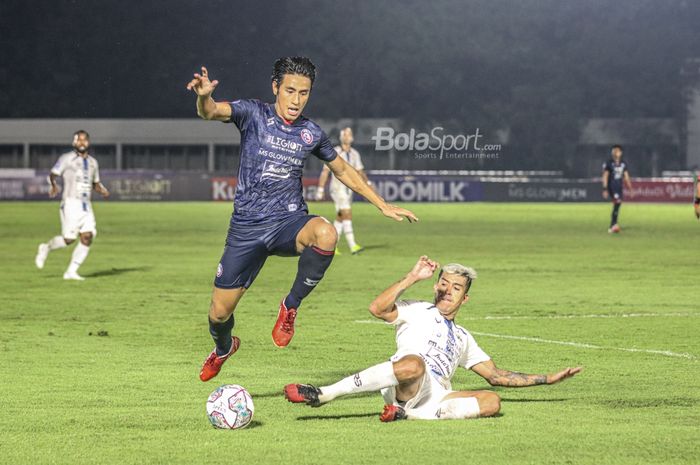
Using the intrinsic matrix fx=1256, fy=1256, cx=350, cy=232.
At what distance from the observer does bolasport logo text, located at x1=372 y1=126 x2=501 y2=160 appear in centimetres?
7069

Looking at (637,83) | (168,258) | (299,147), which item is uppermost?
(637,83)

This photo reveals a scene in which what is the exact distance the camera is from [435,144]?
246ft

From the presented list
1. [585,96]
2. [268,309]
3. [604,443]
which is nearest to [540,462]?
[604,443]

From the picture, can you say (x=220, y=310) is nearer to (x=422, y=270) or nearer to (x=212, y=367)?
(x=212, y=367)

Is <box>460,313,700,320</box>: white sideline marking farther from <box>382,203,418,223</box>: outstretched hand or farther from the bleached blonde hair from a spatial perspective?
the bleached blonde hair

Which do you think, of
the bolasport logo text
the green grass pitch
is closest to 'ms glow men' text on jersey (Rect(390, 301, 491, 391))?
the green grass pitch

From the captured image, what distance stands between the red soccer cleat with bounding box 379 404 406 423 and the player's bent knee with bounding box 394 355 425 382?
0.30 meters

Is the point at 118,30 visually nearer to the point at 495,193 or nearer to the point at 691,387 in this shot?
the point at 495,193

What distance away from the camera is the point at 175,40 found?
7938 cm

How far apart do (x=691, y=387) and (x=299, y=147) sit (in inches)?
143

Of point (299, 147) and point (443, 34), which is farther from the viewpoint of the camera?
point (443, 34)

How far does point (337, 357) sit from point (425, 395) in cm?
357

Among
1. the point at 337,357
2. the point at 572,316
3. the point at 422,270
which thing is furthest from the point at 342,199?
the point at 422,270

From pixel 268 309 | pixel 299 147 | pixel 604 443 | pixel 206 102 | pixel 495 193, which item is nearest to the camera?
pixel 604 443
